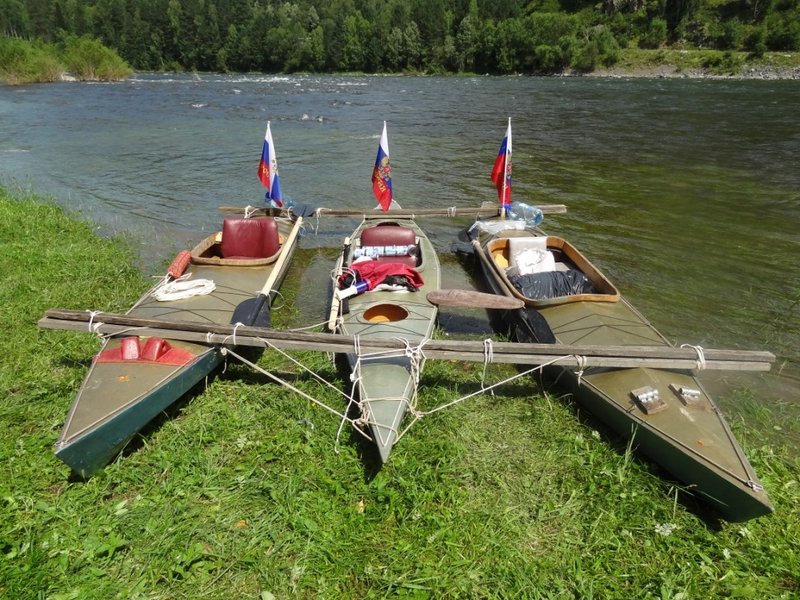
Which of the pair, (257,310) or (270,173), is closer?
(257,310)

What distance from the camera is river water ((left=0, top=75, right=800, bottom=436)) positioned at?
974 centimetres

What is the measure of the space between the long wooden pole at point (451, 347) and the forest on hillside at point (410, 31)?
77.0m

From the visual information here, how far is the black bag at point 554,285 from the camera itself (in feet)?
26.7

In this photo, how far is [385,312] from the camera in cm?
744

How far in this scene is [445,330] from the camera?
27.9 ft

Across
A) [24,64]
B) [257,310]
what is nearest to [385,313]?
[257,310]

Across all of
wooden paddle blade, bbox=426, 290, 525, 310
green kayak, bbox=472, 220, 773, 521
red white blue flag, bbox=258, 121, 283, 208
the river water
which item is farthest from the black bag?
red white blue flag, bbox=258, 121, 283, 208

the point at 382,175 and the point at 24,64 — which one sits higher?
the point at 24,64

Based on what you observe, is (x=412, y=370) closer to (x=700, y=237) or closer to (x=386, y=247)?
(x=386, y=247)

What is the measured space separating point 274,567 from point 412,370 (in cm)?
249

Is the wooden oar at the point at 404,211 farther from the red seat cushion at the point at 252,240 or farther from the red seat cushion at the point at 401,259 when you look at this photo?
the red seat cushion at the point at 401,259

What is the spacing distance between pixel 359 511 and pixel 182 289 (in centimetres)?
460

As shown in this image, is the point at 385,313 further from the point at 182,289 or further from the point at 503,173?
the point at 503,173

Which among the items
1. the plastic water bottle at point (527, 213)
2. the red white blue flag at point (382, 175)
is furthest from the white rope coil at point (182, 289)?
the plastic water bottle at point (527, 213)
